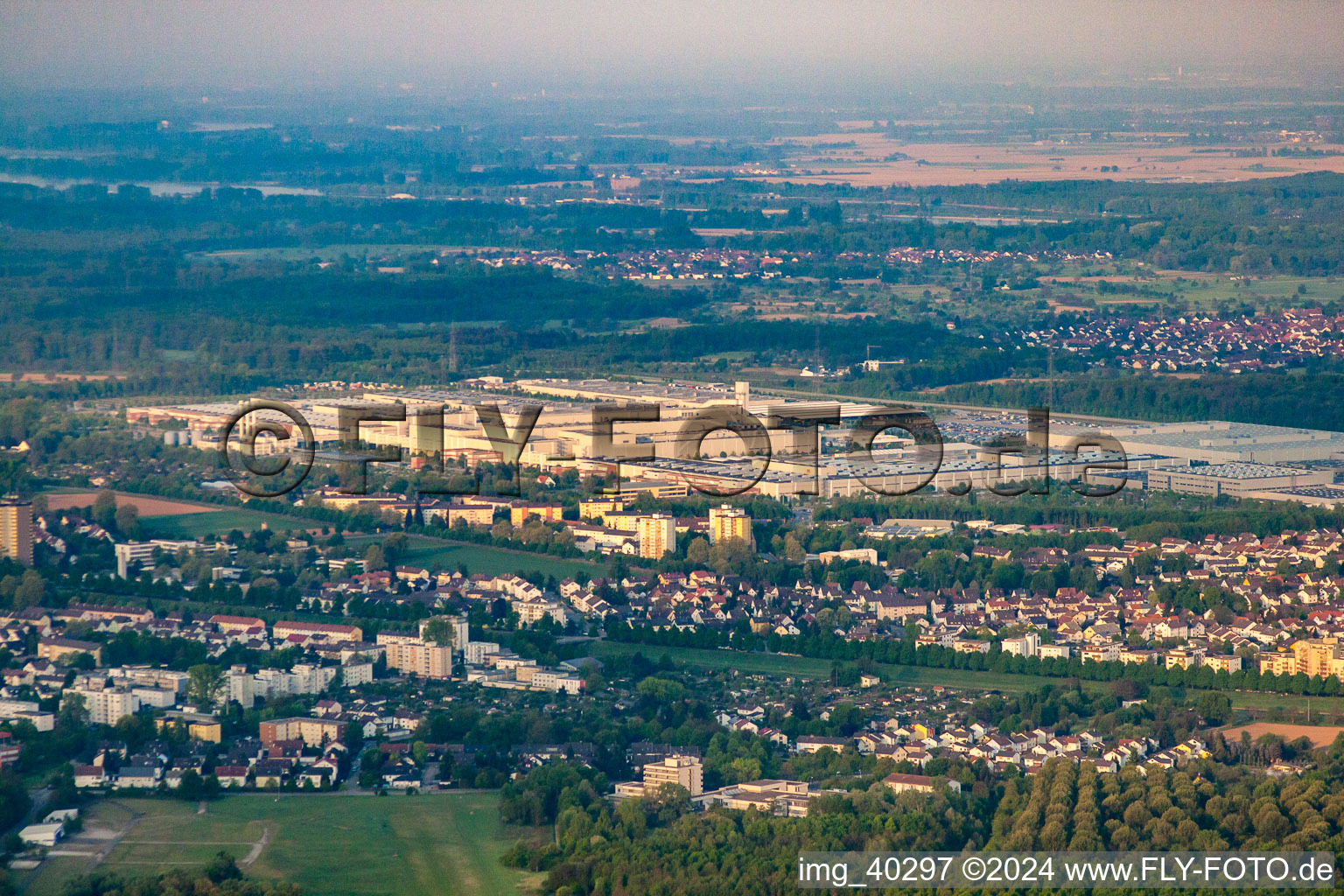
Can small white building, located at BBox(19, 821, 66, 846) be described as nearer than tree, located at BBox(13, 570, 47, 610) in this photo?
Yes

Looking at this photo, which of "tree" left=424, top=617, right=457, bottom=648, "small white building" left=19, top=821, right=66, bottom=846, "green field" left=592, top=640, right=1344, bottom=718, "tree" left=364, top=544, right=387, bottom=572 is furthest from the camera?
"tree" left=364, top=544, right=387, bottom=572

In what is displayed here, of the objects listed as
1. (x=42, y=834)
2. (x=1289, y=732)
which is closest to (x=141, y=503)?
(x=42, y=834)

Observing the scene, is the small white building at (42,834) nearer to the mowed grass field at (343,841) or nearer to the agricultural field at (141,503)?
the mowed grass field at (343,841)

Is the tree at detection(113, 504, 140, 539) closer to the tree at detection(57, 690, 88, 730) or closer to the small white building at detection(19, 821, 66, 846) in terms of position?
the tree at detection(57, 690, 88, 730)

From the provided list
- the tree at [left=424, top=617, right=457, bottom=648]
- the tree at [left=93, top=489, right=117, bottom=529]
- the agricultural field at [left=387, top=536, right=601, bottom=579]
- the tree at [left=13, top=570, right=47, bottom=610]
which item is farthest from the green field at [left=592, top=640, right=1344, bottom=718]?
the tree at [left=93, top=489, right=117, bottom=529]

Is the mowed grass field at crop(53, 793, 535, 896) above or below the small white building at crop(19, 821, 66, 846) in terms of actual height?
below

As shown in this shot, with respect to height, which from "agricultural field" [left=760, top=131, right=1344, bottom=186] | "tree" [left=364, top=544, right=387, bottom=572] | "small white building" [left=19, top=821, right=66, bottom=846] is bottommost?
"small white building" [left=19, top=821, right=66, bottom=846]

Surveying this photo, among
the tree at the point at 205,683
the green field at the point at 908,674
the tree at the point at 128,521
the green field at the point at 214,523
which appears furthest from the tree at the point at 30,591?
the green field at the point at 908,674
